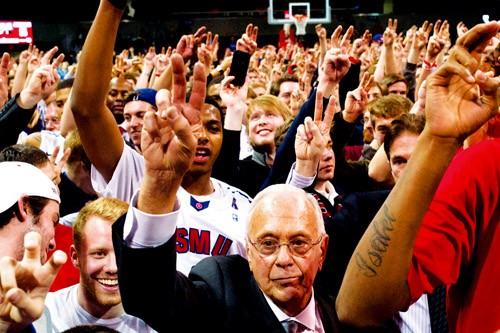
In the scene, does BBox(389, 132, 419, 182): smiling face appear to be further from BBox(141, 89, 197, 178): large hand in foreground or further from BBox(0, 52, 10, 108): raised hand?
BBox(0, 52, 10, 108): raised hand

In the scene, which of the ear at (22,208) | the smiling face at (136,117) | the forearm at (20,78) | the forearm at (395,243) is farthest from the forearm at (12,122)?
the forearm at (395,243)

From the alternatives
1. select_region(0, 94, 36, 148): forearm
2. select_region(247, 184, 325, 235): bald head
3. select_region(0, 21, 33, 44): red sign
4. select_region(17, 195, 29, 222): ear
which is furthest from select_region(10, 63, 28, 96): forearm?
select_region(0, 21, 33, 44): red sign

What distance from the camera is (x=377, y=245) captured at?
1532mm

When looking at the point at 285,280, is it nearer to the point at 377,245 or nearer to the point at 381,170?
Result: the point at 377,245

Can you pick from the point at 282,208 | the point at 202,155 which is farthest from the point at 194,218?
the point at 282,208

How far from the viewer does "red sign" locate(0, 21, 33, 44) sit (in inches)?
568

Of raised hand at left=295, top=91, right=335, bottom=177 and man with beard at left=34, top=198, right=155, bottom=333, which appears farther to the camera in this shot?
raised hand at left=295, top=91, right=335, bottom=177

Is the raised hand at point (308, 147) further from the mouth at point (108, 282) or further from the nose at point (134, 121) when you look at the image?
the nose at point (134, 121)

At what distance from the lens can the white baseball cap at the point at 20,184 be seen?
2178 millimetres

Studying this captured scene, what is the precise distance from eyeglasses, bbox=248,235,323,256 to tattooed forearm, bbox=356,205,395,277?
1.34 feet

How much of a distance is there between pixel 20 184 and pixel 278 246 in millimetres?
902

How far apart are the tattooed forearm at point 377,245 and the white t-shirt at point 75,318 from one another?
1218mm

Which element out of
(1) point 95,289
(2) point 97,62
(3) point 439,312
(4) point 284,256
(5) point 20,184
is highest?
(2) point 97,62

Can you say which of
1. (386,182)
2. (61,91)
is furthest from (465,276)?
(61,91)
